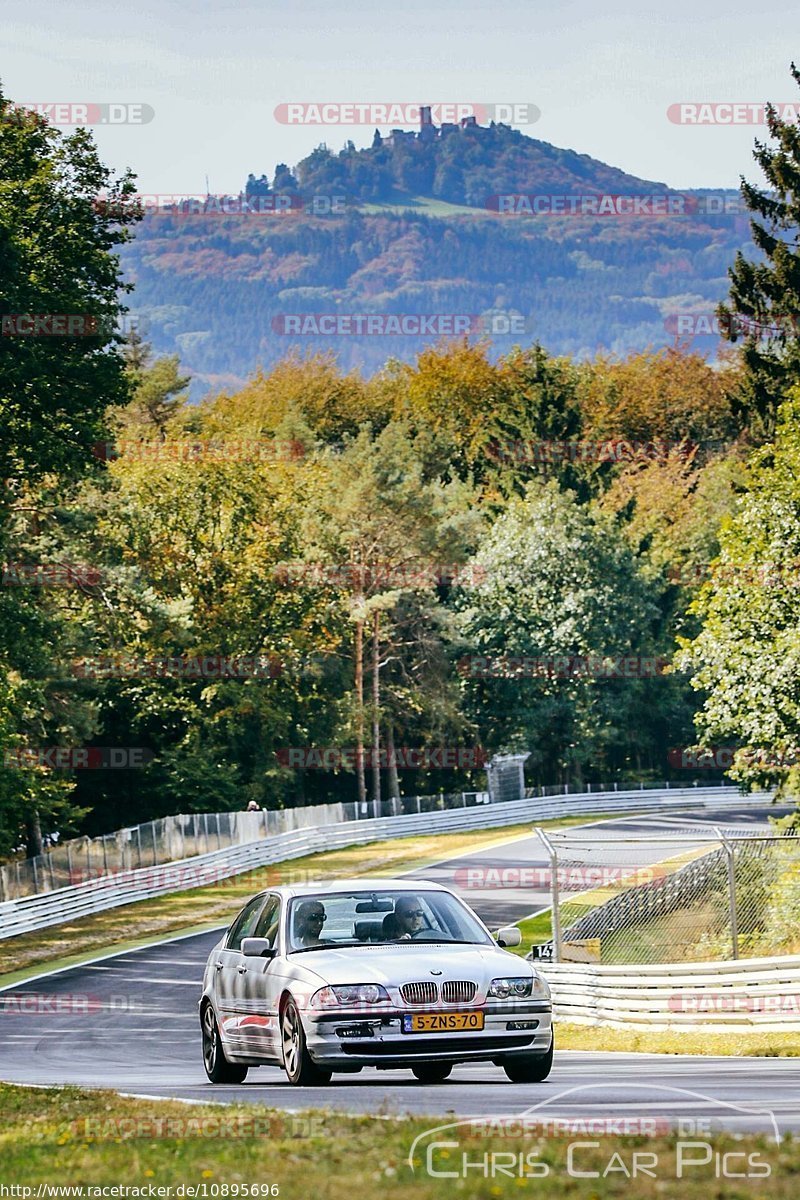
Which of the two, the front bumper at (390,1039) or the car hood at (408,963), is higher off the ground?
the car hood at (408,963)

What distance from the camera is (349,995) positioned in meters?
11.9

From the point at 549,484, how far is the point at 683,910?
2353 inches

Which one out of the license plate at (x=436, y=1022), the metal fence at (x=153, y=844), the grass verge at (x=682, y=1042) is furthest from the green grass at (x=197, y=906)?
the license plate at (x=436, y=1022)

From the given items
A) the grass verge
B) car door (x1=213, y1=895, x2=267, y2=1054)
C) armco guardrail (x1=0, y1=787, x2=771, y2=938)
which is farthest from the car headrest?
armco guardrail (x1=0, y1=787, x2=771, y2=938)

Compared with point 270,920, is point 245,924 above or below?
below

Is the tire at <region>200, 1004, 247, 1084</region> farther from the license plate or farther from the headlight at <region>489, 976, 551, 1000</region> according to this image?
the headlight at <region>489, 976, 551, 1000</region>

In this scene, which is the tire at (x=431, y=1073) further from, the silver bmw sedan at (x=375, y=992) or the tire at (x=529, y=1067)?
the tire at (x=529, y=1067)

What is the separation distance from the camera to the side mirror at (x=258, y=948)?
513 inches

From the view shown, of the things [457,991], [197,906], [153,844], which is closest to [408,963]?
[457,991]

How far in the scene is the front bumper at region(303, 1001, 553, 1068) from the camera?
11.9 m

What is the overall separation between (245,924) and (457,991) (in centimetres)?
271

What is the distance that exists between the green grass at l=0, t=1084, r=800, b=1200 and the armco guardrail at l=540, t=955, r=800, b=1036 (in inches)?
362

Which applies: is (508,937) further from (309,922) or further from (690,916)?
(690,916)

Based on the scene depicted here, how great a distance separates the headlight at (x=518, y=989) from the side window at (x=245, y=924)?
8.33ft
